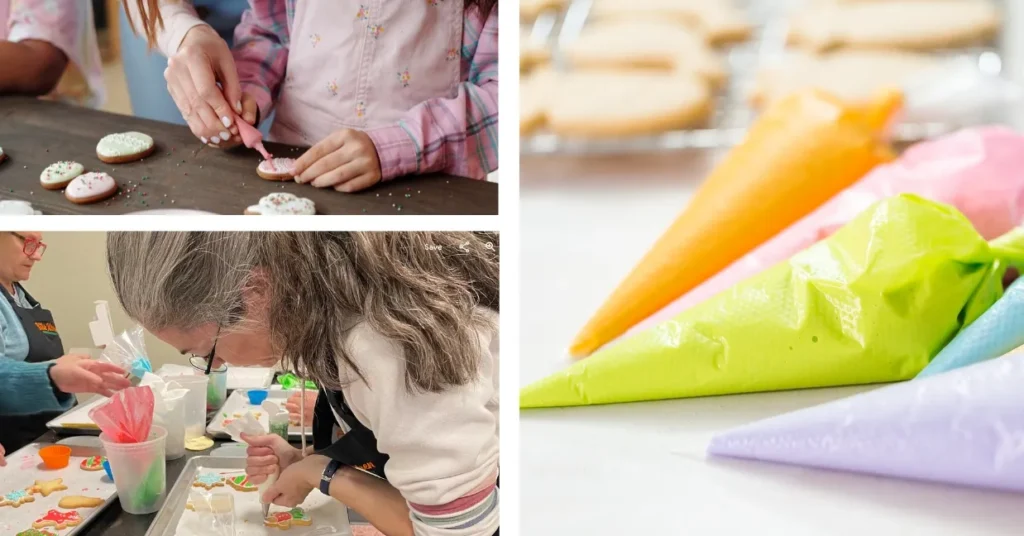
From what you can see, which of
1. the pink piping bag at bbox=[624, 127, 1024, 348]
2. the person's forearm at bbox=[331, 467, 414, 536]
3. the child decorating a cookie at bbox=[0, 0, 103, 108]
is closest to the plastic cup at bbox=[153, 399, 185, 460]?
the person's forearm at bbox=[331, 467, 414, 536]

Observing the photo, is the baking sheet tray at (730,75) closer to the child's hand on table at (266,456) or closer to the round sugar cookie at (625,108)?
the round sugar cookie at (625,108)

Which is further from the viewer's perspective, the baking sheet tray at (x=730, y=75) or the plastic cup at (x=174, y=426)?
the baking sheet tray at (x=730, y=75)

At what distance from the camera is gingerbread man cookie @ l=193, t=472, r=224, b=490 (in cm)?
57

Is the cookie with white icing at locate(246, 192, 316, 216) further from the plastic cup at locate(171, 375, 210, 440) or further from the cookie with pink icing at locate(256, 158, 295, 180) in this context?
the plastic cup at locate(171, 375, 210, 440)

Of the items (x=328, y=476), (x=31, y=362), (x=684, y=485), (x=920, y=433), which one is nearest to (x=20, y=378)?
(x=31, y=362)

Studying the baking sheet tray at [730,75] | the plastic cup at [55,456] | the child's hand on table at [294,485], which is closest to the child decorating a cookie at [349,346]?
the child's hand on table at [294,485]

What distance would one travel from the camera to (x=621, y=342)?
63 cm

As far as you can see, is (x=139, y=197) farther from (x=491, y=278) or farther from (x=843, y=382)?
(x=843, y=382)

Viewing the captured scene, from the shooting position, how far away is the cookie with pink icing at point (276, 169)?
1.84 feet

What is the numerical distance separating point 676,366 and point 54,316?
0.43 metres

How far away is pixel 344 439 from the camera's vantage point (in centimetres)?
58

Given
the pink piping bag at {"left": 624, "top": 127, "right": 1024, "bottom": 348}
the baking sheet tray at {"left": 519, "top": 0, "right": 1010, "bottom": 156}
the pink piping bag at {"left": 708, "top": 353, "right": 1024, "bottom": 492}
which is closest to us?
the pink piping bag at {"left": 708, "top": 353, "right": 1024, "bottom": 492}

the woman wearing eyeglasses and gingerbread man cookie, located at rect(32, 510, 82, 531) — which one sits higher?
the woman wearing eyeglasses

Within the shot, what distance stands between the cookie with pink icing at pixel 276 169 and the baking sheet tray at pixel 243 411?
0.14 meters
